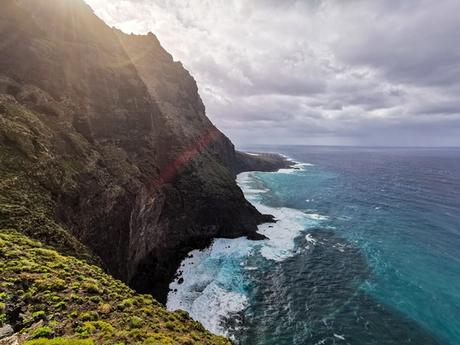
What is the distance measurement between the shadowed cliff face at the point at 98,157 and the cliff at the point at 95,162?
200 millimetres

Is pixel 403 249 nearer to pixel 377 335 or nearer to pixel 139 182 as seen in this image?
pixel 377 335

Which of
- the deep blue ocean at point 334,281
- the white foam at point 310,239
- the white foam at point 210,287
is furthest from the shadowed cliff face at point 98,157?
the white foam at point 310,239

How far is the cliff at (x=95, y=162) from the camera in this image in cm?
3422

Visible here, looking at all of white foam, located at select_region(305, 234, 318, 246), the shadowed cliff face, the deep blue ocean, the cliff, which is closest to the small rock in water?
the cliff

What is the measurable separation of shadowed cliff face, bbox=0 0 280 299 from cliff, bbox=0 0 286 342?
0.20m

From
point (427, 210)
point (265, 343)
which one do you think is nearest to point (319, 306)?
point (265, 343)

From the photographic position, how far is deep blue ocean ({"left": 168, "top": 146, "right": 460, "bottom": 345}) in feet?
131

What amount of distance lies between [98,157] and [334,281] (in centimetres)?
4690

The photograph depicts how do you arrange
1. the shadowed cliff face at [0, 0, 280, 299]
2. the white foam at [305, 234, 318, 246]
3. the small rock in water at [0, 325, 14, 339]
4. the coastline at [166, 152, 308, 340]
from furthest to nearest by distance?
the white foam at [305, 234, 318, 246], the coastline at [166, 152, 308, 340], the shadowed cliff face at [0, 0, 280, 299], the small rock in water at [0, 325, 14, 339]

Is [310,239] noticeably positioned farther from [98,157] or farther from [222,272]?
[98,157]

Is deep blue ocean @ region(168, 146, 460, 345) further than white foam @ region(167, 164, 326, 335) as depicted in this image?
No

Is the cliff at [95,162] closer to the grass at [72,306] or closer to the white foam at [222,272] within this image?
the grass at [72,306]

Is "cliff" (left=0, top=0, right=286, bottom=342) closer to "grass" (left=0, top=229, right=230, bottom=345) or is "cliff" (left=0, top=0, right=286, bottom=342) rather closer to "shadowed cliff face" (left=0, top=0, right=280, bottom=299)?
"shadowed cliff face" (left=0, top=0, right=280, bottom=299)

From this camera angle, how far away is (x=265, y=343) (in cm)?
3719
